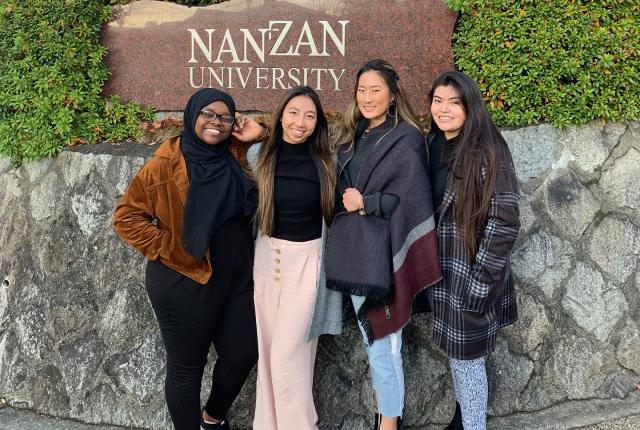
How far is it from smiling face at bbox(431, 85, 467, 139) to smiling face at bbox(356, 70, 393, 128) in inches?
8.3

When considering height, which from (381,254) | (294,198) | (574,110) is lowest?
(381,254)

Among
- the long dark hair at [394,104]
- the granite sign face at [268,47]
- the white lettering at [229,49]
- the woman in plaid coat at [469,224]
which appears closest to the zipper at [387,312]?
the woman in plaid coat at [469,224]

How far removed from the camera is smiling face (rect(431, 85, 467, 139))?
226 centimetres

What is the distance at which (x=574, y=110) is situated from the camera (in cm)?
303

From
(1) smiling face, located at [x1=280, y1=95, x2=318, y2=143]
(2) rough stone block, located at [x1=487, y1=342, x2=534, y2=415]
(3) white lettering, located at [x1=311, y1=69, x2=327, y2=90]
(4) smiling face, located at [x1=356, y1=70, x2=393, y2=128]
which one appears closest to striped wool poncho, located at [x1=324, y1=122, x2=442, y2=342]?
(4) smiling face, located at [x1=356, y1=70, x2=393, y2=128]

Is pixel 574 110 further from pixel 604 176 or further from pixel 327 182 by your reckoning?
pixel 327 182

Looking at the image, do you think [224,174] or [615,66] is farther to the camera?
[615,66]

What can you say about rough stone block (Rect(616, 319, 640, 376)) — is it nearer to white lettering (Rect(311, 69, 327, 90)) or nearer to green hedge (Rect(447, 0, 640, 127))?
green hedge (Rect(447, 0, 640, 127))

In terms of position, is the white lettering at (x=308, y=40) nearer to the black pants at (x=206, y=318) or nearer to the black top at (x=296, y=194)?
the black top at (x=296, y=194)

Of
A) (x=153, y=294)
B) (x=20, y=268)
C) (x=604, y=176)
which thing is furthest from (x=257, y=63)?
(x=604, y=176)

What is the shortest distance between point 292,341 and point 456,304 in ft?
2.29

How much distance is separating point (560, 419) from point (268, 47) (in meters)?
2.49

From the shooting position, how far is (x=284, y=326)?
8.07 feet

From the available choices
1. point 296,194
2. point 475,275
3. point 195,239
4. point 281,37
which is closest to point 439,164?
point 475,275
